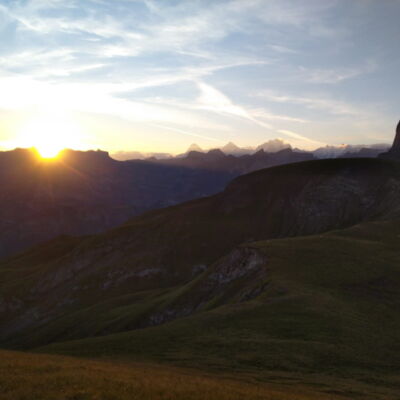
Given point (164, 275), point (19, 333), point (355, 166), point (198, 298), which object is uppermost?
point (355, 166)

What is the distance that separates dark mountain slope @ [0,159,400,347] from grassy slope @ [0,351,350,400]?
109492mm

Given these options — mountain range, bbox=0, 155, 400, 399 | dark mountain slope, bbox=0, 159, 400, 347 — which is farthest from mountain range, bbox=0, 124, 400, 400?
dark mountain slope, bbox=0, 159, 400, 347

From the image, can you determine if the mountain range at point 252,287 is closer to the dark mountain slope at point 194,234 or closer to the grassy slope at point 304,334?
the grassy slope at point 304,334

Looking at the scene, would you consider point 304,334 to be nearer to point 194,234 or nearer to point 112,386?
point 112,386

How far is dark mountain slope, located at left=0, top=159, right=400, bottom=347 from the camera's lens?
496 feet

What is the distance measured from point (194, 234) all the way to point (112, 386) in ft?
484

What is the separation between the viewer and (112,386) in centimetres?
2336

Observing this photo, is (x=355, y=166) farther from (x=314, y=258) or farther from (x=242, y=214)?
(x=314, y=258)

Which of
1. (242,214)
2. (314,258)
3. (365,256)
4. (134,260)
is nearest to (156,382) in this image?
(314,258)

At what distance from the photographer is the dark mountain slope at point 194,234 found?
15125 centimetres

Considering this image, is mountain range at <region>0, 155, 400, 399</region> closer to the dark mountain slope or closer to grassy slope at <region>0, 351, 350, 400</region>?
the dark mountain slope

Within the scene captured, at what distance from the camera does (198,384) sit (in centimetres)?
2592

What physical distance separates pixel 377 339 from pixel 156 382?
90.1 ft

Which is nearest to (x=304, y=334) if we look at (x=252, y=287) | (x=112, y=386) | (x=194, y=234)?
(x=252, y=287)
